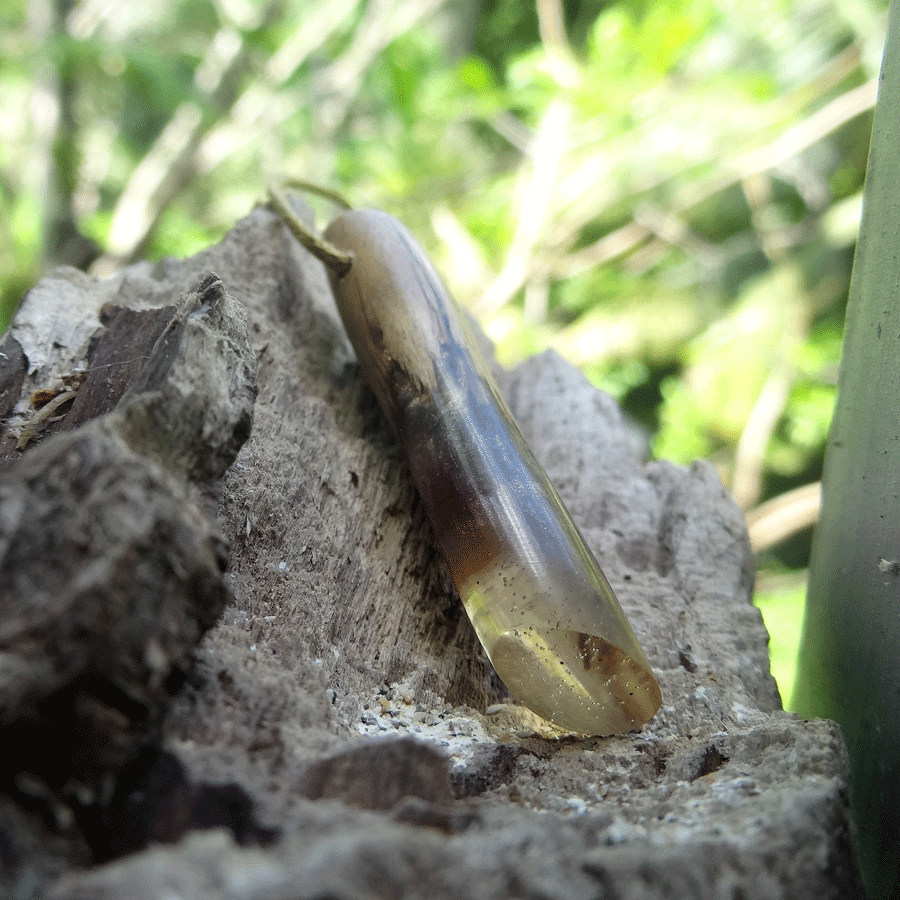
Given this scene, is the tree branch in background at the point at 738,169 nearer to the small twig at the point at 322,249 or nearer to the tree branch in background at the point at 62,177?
the tree branch in background at the point at 62,177

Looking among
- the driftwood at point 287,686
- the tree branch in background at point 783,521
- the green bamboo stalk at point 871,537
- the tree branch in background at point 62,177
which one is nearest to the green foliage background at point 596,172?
the tree branch in background at point 62,177

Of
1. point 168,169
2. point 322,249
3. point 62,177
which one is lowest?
point 322,249

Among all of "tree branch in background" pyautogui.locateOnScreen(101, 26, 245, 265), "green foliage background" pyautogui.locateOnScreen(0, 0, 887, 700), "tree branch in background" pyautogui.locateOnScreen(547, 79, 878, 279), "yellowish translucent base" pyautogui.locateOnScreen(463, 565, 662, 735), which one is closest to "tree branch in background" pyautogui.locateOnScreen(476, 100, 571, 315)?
"green foliage background" pyautogui.locateOnScreen(0, 0, 887, 700)

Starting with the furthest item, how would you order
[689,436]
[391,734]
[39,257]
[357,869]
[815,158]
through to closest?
[815,158] < [689,436] < [39,257] < [391,734] < [357,869]

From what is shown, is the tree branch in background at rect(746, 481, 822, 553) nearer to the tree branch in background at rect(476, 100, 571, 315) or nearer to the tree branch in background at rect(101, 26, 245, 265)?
the tree branch in background at rect(476, 100, 571, 315)

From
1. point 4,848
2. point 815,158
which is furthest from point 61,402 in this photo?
point 815,158

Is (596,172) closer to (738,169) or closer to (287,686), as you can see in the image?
(738,169)

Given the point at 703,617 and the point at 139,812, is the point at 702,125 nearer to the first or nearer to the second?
the point at 703,617

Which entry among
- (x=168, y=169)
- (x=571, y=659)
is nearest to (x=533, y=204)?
(x=168, y=169)
